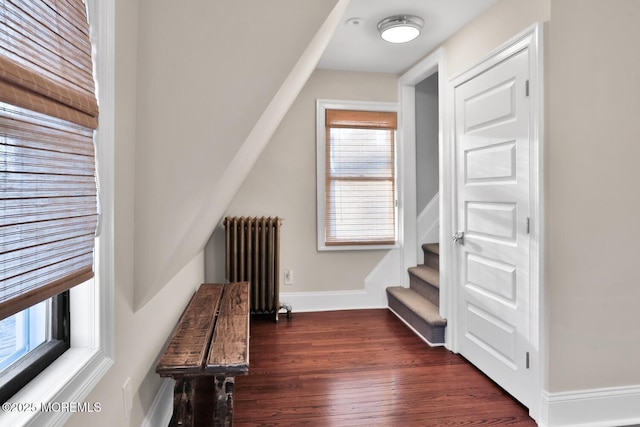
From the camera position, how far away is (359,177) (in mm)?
3689

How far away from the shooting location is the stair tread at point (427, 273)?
3.21m

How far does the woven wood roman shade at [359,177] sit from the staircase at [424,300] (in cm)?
43

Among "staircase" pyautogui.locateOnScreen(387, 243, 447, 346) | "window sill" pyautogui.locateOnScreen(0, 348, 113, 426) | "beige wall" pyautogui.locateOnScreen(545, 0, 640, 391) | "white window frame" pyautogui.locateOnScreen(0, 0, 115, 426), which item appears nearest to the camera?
"window sill" pyautogui.locateOnScreen(0, 348, 113, 426)

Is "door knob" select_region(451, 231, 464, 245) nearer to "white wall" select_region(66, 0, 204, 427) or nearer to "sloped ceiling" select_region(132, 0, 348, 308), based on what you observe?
"sloped ceiling" select_region(132, 0, 348, 308)

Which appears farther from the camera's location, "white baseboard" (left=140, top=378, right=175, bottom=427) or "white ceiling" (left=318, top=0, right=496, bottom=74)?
"white ceiling" (left=318, top=0, right=496, bottom=74)

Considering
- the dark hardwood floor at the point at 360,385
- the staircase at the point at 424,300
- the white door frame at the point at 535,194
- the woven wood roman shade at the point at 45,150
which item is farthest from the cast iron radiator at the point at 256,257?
the woven wood roman shade at the point at 45,150

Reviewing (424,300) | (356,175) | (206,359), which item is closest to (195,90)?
(206,359)

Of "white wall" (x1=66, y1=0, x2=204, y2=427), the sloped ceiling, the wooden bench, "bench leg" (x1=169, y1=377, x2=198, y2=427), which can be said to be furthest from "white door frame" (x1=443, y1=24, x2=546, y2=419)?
"white wall" (x1=66, y1=0, x2=204, y2=427)

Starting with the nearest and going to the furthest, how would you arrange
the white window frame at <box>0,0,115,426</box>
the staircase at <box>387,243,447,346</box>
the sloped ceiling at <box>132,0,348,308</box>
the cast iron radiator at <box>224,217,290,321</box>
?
the white window frame at <box>0,0,115,426</box> < the sloped ceiling at <box>132,0,348,308</box> < the staircase at <box>387,243,447,346</box> < the cast iron radiator at <box>224,217,290,321</box>

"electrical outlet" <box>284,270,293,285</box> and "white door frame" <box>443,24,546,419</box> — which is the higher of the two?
"white door frame" <box>443,24,546,419</box>

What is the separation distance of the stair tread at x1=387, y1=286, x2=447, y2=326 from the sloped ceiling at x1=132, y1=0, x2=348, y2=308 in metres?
2.21

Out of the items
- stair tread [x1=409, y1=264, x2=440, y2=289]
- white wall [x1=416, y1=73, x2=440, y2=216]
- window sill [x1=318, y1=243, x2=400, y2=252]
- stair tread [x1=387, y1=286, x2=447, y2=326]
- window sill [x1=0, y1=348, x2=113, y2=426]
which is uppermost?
white wall [x1=416, y1=73, x2=440, y2=216]

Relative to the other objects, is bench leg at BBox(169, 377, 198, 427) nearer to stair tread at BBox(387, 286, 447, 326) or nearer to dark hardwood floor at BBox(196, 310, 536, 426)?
→ dark hardwood floor at BBox(196, 310, 536, 426)

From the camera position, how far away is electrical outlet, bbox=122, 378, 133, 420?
1275 mm
